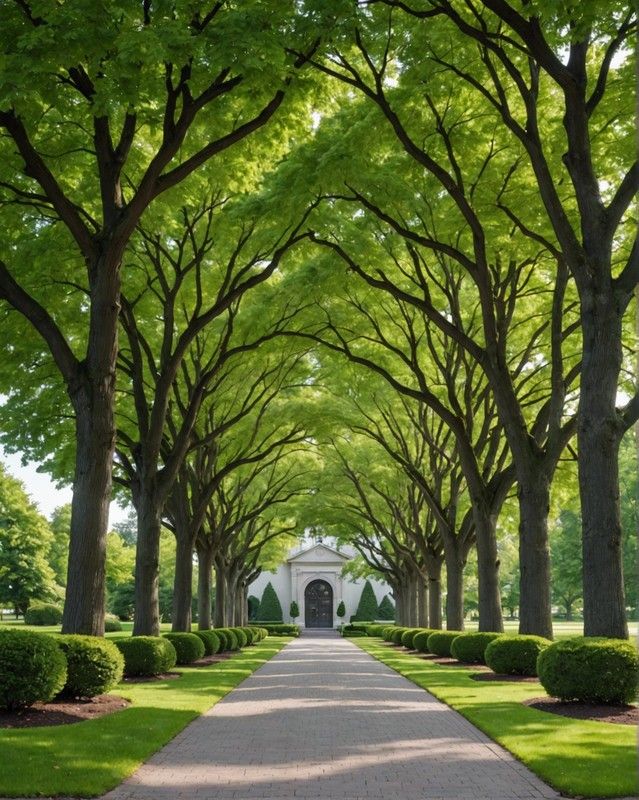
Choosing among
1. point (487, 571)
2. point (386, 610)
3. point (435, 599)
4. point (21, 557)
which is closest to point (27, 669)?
point (487, 571)

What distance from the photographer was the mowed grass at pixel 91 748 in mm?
7391

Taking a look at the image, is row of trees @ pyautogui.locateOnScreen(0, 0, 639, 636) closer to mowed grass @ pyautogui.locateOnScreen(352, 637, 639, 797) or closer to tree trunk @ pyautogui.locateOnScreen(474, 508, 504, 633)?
tree trunk @ pyautogui.locateOnScreen(474, 508, 504, 633)

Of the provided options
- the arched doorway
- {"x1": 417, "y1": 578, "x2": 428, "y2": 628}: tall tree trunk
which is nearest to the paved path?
{"x1": 417, "y1": 578, "x2": 428, "y2": 628}: tall tree trunk

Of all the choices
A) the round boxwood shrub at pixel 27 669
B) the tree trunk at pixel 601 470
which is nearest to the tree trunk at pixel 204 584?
the round boxwood shrub at pixel 27 669

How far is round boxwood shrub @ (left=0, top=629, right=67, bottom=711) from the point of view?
34.6 ft

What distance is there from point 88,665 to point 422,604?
3026 centimetres

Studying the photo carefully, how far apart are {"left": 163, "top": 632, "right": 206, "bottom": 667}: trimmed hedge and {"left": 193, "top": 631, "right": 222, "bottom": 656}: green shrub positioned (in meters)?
2.65

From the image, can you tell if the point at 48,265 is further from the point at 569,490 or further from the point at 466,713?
the point at 569,490

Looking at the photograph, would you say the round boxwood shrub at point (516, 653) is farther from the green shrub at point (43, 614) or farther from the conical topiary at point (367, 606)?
the conical topiary at point (367, 606)

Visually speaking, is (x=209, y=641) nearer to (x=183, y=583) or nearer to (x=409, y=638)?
(x=183, y=583)

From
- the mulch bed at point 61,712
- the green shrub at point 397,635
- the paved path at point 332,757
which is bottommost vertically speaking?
the paved path at point 332,757

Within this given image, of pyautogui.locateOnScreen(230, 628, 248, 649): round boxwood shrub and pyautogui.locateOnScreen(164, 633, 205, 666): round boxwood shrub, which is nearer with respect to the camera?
pyautogui.locateOnScreen(164, 633, 205, 666): round boxwood shrub

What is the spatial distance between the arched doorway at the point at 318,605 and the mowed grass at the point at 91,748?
72.8 metres

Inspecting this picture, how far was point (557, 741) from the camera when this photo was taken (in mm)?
9359
